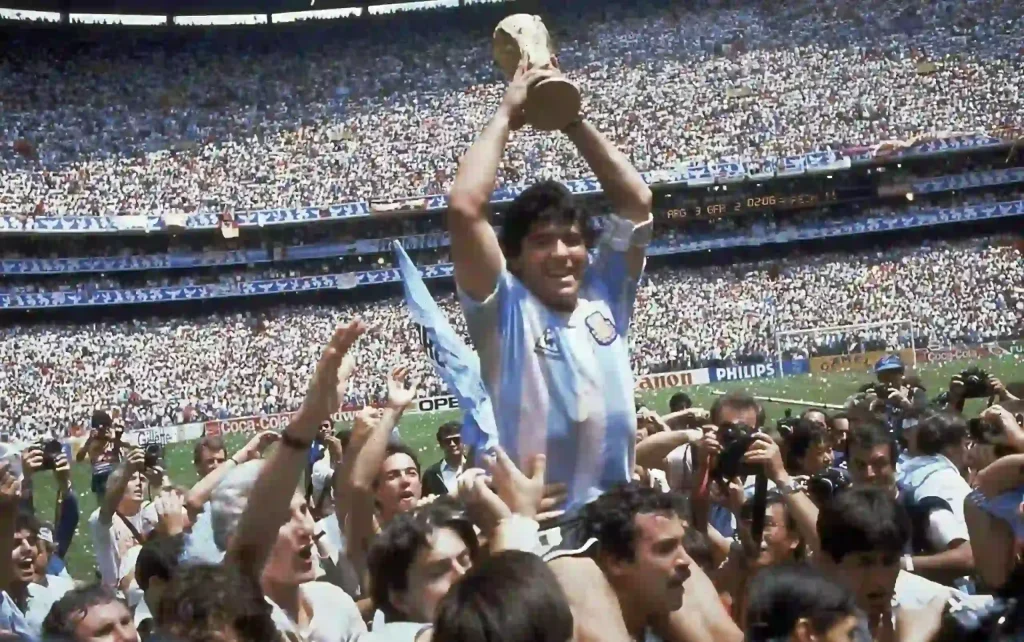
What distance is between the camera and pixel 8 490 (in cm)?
395

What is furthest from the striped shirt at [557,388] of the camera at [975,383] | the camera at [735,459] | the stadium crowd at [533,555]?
the camera at [975,383]

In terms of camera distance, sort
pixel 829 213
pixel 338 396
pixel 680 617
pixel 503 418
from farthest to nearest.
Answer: pixel 829 213, pixel 503 418, pixel 338 396, pixel 680 617

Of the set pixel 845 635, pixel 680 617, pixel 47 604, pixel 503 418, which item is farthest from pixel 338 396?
pixel 47 604

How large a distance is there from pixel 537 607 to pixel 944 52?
48.6 metres

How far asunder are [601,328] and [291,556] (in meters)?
1.09

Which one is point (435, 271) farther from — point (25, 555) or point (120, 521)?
point (25, 555)

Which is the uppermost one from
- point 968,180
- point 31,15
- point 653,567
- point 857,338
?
point 31,15

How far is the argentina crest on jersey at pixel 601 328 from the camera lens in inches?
145

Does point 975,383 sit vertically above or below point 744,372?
above

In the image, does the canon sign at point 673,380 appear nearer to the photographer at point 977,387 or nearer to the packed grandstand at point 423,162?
the packed grandstand at point 423,162

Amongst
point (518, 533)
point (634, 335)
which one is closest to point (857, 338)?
point (634, 335)

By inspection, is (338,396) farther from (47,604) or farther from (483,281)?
(47,604)

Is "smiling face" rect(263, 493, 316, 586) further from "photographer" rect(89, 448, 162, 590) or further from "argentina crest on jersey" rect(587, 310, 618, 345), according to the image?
"photographer" rect(89, 448, 162, 590)

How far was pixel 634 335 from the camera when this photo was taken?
37.7 metres
